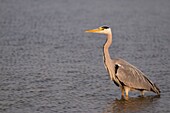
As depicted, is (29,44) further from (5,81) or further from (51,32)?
(5,81)

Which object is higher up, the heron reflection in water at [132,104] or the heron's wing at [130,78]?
the heron's wing at [130,78]

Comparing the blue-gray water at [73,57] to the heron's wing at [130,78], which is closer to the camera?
the blue-gray water at [73,57]

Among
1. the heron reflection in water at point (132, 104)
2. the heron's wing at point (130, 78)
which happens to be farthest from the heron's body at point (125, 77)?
the heron reflection in water at point (132, 104)

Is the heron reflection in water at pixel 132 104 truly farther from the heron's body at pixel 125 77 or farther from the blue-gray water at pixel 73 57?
the heron's body at pixel 125 77

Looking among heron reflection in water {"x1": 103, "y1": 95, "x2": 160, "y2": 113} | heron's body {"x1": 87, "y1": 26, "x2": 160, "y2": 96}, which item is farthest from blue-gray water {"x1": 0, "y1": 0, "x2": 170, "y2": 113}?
heron's body {"x1": 87, "y1": 26, "x2": 160, "y2": 96}

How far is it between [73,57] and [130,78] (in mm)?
3682

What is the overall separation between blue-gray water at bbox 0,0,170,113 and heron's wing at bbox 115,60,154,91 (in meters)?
0.32

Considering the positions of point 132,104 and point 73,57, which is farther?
point 73,57

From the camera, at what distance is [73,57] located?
13.3 meters

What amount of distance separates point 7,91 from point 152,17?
14000mm

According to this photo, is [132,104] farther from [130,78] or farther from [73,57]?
[73,57]

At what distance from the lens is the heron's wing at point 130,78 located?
980 cm

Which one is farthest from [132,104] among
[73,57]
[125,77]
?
[73,57]

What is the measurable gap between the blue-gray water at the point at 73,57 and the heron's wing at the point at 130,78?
32 centimetres
